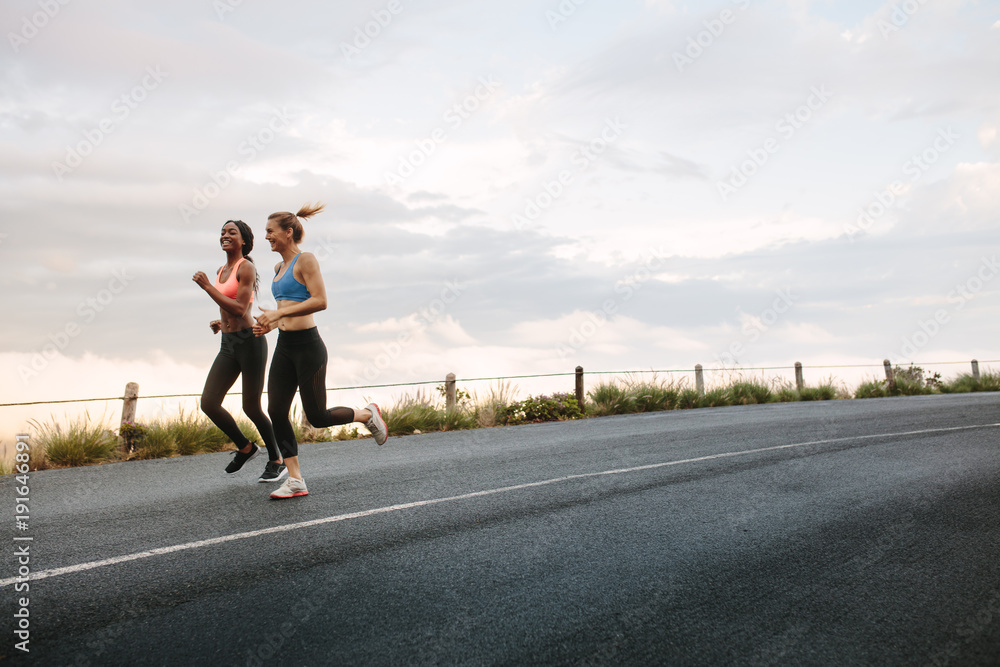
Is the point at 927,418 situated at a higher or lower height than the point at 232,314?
lower

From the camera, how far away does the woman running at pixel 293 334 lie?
231 inches

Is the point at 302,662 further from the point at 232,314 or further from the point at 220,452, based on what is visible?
the point at 220,452

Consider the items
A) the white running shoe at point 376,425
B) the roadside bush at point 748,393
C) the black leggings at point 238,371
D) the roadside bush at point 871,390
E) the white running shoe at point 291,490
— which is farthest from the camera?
the roadside bush at point 871,390

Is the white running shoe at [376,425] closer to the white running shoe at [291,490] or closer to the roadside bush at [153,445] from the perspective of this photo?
the white running shoe at [291,490]

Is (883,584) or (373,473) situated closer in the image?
(883,584)

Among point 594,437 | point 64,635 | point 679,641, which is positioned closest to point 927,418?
point 594,437

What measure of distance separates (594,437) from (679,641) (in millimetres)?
8035

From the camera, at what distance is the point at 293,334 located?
19.7 ft

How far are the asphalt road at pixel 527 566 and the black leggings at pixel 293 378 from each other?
28.6 inches

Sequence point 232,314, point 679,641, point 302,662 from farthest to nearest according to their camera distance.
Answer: point 232,314 → point 679,641 → point 302,662

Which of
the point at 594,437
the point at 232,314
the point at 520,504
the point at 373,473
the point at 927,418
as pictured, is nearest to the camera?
the point at 520,504

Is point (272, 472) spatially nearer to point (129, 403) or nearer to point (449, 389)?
point (129, 403)

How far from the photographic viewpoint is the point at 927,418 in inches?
521

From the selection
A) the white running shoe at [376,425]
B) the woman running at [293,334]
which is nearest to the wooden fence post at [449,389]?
the white running shoe at [376,425]
